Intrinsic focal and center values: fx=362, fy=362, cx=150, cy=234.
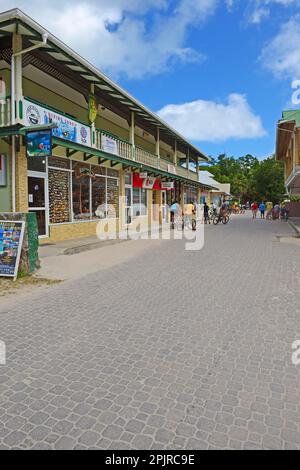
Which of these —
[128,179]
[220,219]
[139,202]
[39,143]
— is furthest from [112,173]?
[220,219]

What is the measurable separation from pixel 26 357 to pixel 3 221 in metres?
4.80

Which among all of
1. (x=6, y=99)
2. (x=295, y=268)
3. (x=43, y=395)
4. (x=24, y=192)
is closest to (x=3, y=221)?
(x=24, y=192)

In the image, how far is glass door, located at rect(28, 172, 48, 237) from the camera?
11.9 metres

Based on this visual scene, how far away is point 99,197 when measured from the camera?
16547mm

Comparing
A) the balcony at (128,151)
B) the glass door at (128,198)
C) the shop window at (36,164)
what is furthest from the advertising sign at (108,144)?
the shop window at (36,164)

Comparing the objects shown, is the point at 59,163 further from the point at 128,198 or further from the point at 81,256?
the point at 128,198

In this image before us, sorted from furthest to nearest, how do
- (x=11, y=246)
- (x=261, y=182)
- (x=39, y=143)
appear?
(x=261, y=182) < (x=39, y=143) < (x=11, y=246)

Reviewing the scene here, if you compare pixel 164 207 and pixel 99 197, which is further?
pixel 164 207

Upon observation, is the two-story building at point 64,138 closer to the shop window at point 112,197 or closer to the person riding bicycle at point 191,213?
the shop window at point 112,197

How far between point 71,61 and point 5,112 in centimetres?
343

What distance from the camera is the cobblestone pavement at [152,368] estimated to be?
2.61 m

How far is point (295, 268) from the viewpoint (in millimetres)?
8914

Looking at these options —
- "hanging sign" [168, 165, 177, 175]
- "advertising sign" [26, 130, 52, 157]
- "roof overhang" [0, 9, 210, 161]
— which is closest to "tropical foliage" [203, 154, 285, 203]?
"hanging sign" [168, 165, 177, 175]
